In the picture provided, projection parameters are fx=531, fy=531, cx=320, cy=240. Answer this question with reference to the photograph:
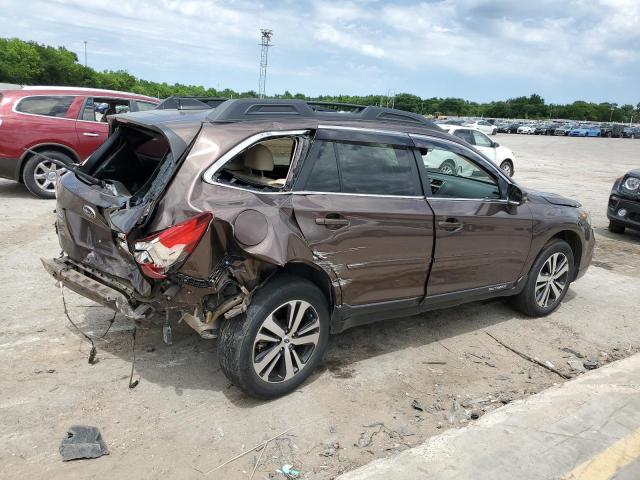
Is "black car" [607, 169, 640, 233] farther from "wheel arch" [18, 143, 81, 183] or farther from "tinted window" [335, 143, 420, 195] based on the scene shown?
"wheel arch" [18, 143, 81, 183]

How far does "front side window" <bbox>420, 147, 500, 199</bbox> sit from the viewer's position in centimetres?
438

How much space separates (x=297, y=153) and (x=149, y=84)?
3140 inches

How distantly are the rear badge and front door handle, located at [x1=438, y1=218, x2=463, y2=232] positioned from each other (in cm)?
244

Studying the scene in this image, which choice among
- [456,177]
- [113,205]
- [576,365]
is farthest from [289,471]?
[456,177]

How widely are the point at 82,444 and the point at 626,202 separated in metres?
8.89

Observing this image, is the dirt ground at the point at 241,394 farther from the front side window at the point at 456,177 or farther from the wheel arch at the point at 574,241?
the front side window at the point at 456,177

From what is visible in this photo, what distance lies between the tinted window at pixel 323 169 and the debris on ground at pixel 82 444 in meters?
1.93

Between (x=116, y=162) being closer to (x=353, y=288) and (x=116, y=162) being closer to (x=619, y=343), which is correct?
(x=353, y=288)

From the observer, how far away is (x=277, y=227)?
3209 mm

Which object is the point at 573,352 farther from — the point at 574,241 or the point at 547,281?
the point at 574,241

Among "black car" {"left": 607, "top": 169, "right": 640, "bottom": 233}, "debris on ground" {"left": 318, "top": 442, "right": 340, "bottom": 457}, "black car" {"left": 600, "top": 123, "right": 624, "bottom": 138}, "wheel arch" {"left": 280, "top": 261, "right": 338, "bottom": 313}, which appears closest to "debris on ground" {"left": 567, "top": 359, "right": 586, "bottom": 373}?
"wheel arch" {"left": 280, "top": 261, "right": 338, "bottom": 313}

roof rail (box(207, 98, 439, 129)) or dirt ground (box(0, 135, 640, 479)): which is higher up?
roof rail (box(207, 98, 439, 129))

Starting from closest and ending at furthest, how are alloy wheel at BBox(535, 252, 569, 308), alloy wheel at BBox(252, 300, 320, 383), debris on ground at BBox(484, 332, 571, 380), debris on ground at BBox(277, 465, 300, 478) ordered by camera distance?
debris on ground at BBox(277, 465, 300, 478)
alloy wheel at BBox(252, 300, 320, 383)
debris on ground at BBox(484, 332, 571, 380)
alloy wheel at BBox(535, 252, 569, 308)

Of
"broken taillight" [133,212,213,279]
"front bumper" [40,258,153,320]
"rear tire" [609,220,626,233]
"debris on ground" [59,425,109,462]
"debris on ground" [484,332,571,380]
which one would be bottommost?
"debris on ground" [59,425,109,462]
